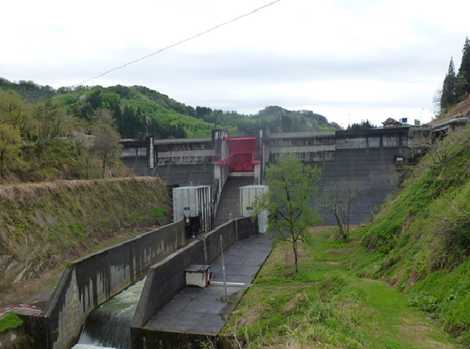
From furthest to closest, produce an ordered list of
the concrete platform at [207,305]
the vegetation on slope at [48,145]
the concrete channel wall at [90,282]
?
the vegetation on slope at [48,145] < the concrete channel wall at [90,282] < the concrete platform at [207,305]

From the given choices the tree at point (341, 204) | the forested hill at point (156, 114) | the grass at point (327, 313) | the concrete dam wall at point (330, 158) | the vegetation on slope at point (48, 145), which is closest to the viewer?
the grass at point (327, 313)

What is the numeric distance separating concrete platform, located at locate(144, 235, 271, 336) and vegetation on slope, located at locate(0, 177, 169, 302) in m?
5.62

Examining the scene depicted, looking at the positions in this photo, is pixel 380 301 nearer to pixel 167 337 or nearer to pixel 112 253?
pixel 167 337

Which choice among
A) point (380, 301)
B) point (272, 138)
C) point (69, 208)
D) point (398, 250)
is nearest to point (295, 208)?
point (398, 250)

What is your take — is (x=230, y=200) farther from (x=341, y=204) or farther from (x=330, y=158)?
(x=341, y=204)

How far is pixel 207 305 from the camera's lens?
1127cm

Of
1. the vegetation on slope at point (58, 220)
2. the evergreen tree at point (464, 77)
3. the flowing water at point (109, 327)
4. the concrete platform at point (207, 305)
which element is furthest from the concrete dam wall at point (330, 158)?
the evergreen tree at point (464, 77)

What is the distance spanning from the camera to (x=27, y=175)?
67.6 ft

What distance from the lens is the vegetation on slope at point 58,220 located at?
1347 cm

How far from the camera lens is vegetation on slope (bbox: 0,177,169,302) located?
13469 millimetres

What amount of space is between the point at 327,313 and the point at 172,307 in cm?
560

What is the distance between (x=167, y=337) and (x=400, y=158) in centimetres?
2247

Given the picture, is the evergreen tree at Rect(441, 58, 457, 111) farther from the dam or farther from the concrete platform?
the concrete platform

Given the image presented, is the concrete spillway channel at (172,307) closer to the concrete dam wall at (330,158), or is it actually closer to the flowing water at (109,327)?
the flowing water at (109,327)
